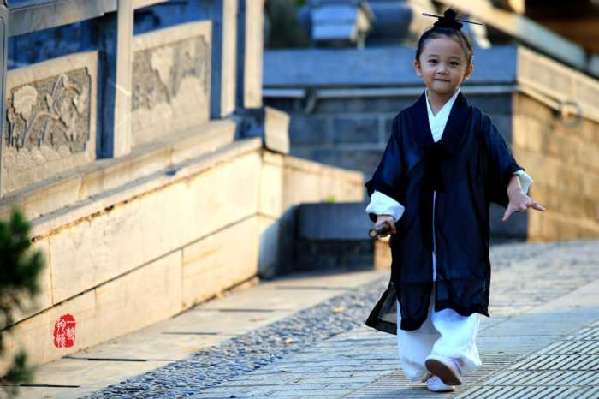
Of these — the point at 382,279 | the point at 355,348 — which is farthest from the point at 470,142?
the point at 382,279

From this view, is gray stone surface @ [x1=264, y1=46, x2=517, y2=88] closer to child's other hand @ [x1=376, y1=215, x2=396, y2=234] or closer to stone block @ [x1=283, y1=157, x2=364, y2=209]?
stone block @ [x1=283, y1=157, x2=364, y2=209]

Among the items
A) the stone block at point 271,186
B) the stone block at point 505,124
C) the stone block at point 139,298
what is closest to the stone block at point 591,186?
the stone block at point 505,124

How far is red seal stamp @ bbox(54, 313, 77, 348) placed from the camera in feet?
24.0

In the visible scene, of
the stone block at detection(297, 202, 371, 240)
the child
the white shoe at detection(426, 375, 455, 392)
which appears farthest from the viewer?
the stone block at detection(297, 202, 371, 240)

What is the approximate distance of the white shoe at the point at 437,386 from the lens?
566 centimetres

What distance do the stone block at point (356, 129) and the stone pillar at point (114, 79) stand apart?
15.8 ft

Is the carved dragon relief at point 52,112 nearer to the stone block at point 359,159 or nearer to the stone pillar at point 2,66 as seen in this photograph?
the stone pillar at point 2,66

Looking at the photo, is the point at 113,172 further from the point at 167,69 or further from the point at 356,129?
the point at 356,129

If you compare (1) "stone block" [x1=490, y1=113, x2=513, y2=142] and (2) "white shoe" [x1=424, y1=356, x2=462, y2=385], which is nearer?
(2) "white shoe" [x1=424, y1=356, x2=462, y2=385]

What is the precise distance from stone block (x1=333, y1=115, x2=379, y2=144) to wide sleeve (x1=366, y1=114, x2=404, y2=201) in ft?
23.1

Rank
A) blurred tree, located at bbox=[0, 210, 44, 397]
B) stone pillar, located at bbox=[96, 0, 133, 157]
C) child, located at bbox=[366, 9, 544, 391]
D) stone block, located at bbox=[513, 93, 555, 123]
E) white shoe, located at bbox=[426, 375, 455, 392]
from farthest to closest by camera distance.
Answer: stone block, located at bbox=[513, 93, 555, 123] < stone pillar, located at bbox=[96, 0, 133, 157] < child, located at bbox=[366, 9, 544, 391] < white shoe, located at bbox=[426, 375, 455, 392] < blurred tree, located at bbox=[0, 210, 44, 397]

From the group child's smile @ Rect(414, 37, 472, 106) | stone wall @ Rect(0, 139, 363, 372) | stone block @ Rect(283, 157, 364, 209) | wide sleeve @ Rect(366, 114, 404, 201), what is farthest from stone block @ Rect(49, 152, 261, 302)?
child's smile @ Rect(414, 37, 472, 106)

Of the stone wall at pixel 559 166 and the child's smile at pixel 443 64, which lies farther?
the stone wall at pixel 559 166

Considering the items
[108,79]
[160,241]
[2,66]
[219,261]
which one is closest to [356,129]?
[219,261]
